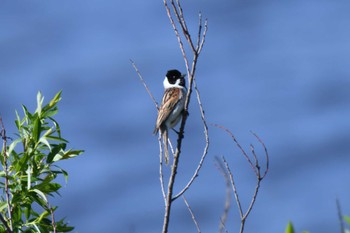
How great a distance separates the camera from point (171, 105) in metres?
7.72

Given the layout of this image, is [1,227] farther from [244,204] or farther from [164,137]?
[244,204]

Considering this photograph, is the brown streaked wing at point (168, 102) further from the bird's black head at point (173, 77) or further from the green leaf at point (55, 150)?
the green leaf at point (55, 150)

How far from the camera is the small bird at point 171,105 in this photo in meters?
7.41

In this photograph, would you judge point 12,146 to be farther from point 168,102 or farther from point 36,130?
point 168,102

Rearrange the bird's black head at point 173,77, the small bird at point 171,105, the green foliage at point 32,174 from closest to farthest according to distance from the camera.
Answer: the green foliage at point 32,174 → the small bird at point 171,105 → the bird's black head at point 173,77

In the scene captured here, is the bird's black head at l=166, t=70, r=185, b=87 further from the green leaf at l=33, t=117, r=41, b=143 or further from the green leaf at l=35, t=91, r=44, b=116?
the green leaf at l=33, t=117, r=41, b=143

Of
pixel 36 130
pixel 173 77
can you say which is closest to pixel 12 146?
pixel 36 130

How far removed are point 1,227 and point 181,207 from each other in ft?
98.6

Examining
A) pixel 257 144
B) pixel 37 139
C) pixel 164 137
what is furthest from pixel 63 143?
pixel 257 144

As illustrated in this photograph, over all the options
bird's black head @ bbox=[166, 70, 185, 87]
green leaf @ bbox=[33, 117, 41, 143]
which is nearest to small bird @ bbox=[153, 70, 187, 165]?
bird's black head @ bbox=[166, 70, 185, 87]

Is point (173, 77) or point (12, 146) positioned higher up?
point (12, 146)

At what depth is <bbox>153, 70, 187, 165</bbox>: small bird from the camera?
7410 millimetres

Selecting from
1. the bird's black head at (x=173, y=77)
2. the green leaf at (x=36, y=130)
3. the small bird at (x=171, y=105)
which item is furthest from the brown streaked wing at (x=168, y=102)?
the green leaf at (x=36, y=130)

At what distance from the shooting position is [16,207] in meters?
4.42
